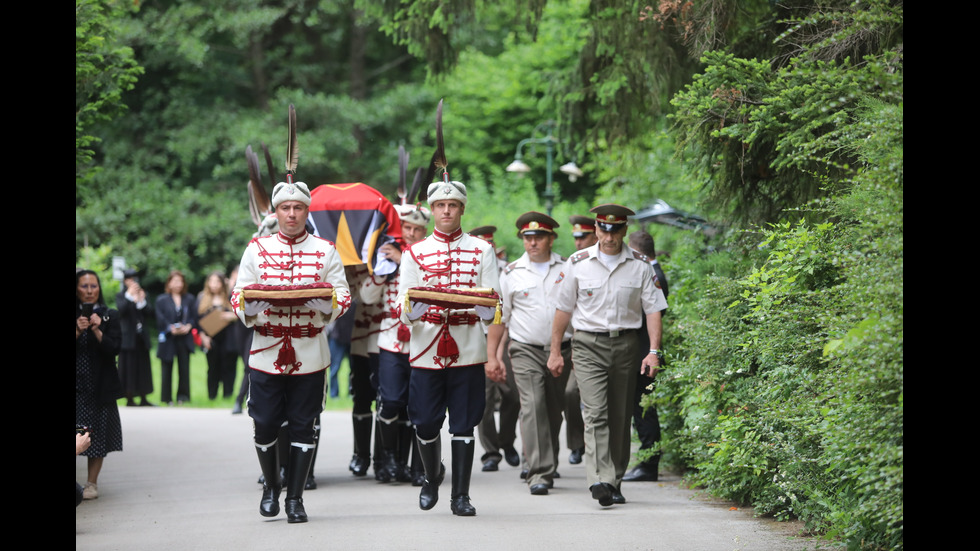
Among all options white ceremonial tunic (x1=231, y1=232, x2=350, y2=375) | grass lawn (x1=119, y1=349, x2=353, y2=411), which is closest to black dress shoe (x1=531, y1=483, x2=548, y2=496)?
white ceremonial tunic (x1=231, y1=232, x2=350, y2=375)

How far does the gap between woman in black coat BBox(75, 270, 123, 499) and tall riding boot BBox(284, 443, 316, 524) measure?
2273 mm

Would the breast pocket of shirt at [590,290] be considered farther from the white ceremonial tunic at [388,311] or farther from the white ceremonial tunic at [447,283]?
the white ceremonial tunic at [388,311]

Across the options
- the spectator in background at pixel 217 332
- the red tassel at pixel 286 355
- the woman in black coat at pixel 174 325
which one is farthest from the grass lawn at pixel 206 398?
the red tassel at pixel 286 355

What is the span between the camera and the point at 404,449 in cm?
1052

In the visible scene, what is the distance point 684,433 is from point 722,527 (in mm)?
1376

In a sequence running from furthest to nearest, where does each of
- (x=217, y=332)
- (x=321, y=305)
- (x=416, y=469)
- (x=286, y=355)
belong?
1. (x=217, y=332)
2. (x=416, y=469)
3. (x=286, y=355)
4. (x=321, y=305)

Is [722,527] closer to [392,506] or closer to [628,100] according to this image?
[392,506]

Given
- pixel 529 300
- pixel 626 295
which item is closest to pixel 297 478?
pixel 626 295

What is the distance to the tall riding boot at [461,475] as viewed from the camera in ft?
27.5

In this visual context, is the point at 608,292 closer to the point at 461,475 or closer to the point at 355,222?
the point at 461,475

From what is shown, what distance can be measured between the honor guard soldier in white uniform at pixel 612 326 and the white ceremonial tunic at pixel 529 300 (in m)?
0.93

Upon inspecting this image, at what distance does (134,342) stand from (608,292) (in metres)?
10.9

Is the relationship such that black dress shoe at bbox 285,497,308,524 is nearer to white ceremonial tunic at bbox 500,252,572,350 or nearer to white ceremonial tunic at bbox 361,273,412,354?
white ceremonial tunic at bbox 361,273,412,354
